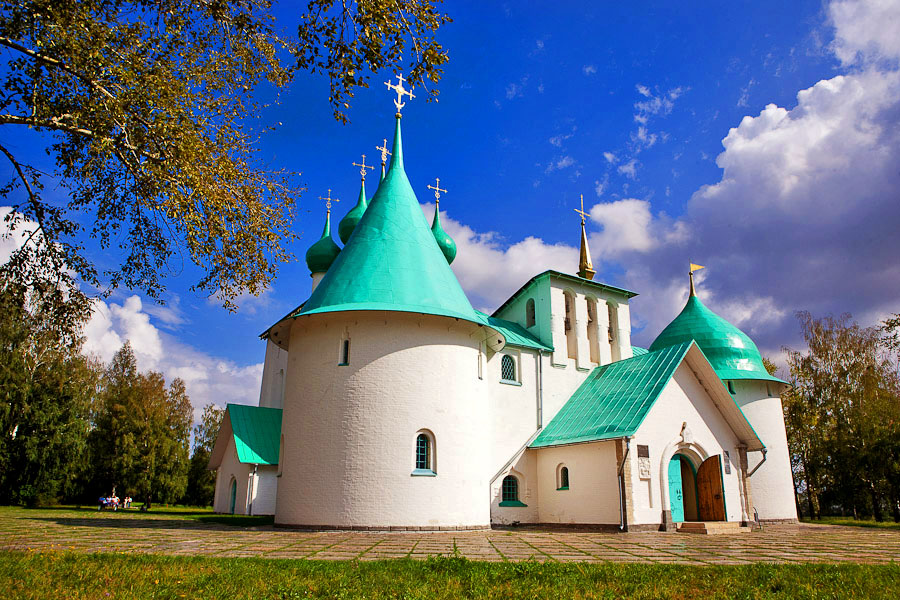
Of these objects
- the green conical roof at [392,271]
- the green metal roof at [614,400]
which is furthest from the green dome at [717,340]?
the green conical roof at [392,271]

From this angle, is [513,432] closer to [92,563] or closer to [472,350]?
[472,350]

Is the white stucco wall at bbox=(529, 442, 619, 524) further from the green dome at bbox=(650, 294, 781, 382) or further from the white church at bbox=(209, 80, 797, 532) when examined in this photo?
the green dome at bbox=(650, 294, 781, 382)

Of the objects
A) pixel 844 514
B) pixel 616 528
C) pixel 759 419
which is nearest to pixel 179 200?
pixel 616 528

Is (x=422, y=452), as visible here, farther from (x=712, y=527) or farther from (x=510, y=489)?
(x=712, y=527)

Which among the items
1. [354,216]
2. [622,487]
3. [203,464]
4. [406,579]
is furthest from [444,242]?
[203,464]

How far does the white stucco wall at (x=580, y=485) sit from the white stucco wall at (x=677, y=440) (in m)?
0.75

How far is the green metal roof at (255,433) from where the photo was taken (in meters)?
20.5

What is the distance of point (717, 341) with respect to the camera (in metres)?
23.3

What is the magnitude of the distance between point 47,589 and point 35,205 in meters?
6.28

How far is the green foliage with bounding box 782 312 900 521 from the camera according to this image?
1127 inches

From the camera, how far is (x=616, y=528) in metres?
16.2

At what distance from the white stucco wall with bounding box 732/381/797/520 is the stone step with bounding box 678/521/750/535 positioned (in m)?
5.45

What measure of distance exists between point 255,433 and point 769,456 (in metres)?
19.0

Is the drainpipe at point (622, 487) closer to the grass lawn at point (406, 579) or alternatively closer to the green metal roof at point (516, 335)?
the green metal roof at point (516, 335)
